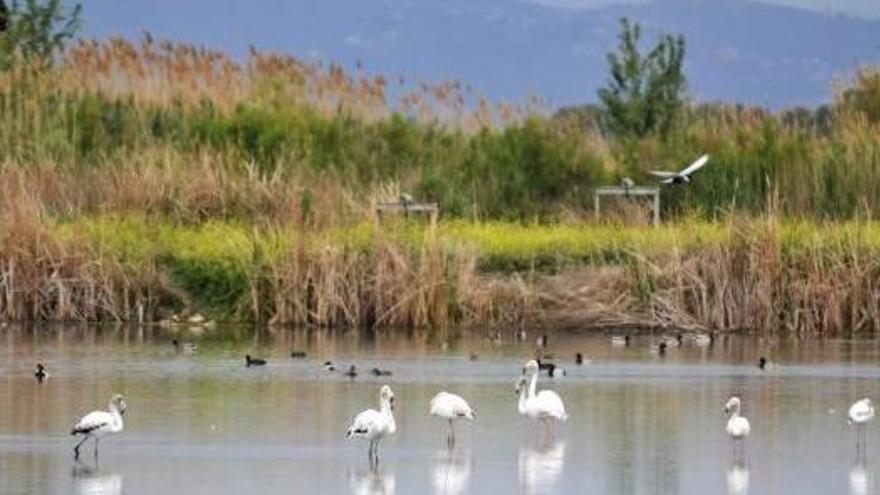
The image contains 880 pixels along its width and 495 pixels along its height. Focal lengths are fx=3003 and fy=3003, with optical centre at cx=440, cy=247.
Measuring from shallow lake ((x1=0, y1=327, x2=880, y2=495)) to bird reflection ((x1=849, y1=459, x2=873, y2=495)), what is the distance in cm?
4

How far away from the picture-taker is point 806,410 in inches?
948

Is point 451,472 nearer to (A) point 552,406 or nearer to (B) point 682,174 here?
(A) point 552,406

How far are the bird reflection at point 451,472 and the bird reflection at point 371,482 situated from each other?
31cm

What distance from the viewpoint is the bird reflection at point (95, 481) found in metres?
19.0

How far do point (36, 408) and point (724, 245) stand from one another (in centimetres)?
1005

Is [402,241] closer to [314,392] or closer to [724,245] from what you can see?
[724,245]

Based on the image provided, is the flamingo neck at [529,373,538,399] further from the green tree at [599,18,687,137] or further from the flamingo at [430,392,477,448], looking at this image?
the green tree at [599,18,687,137]

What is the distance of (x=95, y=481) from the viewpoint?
19.5 m

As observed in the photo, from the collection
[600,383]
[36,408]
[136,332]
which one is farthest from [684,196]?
[36,408]

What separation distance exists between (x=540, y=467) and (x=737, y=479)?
4.55 ft

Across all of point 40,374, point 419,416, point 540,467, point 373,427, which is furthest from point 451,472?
point 40,374

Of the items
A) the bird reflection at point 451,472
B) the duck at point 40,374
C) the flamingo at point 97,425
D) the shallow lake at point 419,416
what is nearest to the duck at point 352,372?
the shallow lake at point 419,416

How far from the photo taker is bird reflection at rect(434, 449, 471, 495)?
63.0 feet

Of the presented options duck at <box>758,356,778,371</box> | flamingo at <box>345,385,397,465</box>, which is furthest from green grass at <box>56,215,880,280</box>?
flamingo at <box>345,385,397,465</box>
